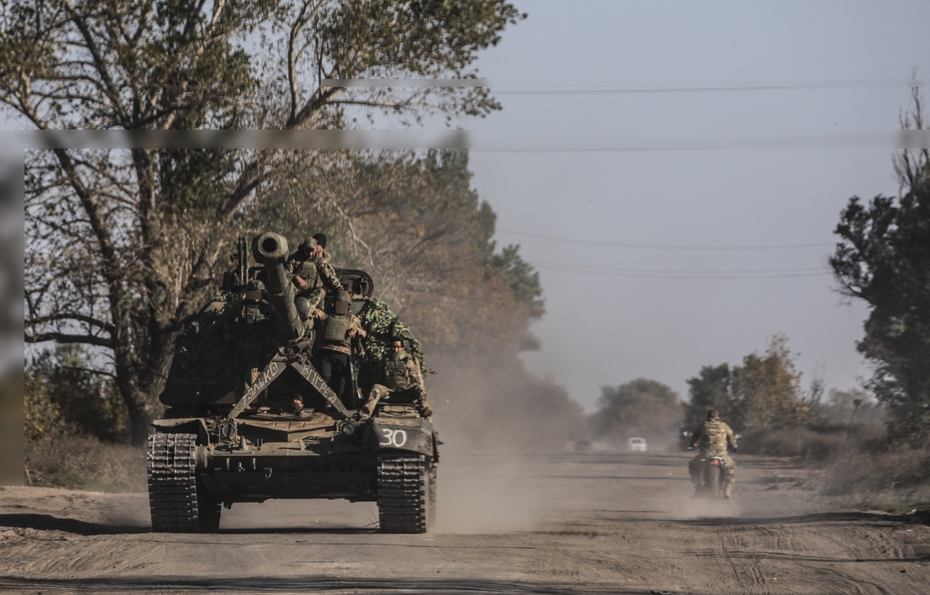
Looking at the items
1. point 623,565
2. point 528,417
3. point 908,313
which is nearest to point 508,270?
point 528,417

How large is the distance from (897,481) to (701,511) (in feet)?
11.7

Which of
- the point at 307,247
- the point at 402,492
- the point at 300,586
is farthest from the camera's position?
the point at 307,247

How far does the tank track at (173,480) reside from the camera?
41.8 ft

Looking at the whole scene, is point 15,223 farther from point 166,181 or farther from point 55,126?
point 166,181

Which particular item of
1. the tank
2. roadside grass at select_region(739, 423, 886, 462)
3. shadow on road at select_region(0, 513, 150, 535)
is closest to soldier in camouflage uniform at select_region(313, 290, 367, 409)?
the tank

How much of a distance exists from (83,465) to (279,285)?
11976mm

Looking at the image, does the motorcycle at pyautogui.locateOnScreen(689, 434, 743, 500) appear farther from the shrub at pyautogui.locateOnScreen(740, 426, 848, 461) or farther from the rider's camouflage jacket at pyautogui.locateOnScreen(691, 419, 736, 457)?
the shrub at pyautogui.locateOnScreen(740, 426, 848, 461)

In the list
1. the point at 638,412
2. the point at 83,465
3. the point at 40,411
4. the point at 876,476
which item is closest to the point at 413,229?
the point at 83,465

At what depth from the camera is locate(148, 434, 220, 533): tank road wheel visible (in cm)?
1275

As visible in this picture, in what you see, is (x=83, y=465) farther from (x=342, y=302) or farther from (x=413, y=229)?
(x=413, y=229)

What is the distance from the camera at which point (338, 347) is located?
14.3 m

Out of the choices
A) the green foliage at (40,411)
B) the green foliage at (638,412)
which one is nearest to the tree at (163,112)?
the green foliage at (40,411)

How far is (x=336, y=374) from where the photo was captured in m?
14.4

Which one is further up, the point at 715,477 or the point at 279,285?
the point at 279,285
